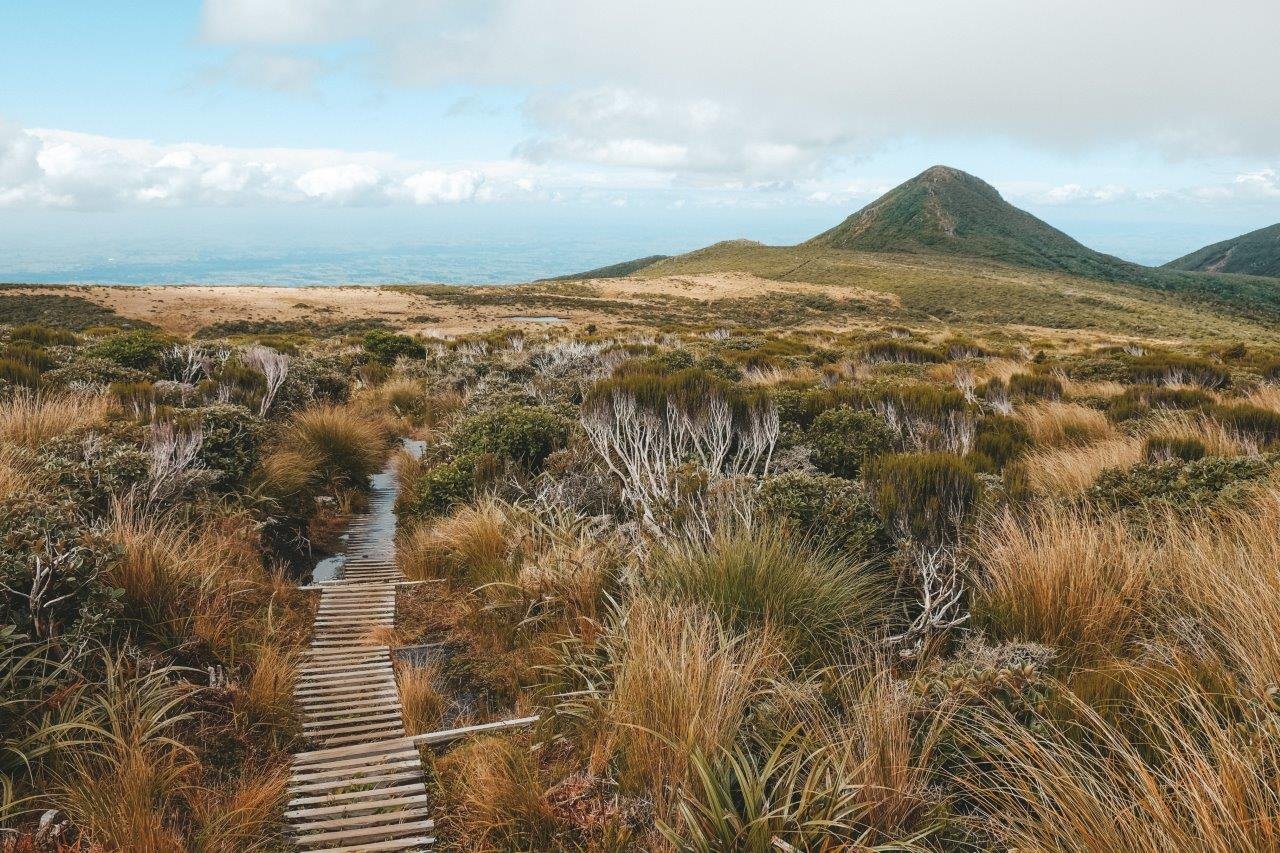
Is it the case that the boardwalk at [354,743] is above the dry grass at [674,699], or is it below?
below

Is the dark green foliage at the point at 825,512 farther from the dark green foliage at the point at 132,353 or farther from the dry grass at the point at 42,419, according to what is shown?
the dark green foliage at the point at 132,353

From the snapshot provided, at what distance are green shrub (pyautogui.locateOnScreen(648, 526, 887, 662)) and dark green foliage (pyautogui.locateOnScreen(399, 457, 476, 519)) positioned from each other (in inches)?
158

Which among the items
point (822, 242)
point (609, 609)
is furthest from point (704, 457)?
point (822, 242)

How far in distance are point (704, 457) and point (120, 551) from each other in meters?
4.51

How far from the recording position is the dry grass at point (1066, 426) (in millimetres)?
8961

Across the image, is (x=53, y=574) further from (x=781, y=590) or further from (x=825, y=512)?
(x=825, y=512)

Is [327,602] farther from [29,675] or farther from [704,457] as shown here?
[704,457]

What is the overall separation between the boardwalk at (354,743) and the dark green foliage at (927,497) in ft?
11.5

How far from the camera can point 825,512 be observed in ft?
16.4

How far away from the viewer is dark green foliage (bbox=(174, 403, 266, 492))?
7.02 metres

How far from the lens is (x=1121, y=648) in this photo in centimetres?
344

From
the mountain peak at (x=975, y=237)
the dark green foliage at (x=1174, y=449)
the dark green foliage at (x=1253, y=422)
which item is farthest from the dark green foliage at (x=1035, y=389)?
the mountain peak at (x=975, y=237)

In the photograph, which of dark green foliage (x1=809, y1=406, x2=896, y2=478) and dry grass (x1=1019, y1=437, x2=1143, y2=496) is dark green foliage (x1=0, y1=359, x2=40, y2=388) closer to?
dark green foliage (x1=809, y1=406, x2=896, y2=478)

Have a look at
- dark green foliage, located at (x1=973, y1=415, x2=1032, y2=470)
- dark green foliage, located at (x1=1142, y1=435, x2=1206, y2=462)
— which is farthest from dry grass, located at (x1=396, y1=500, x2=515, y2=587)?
dark green foliage, located at (x1=1142, y1=435, x2=1206, y2=462)
